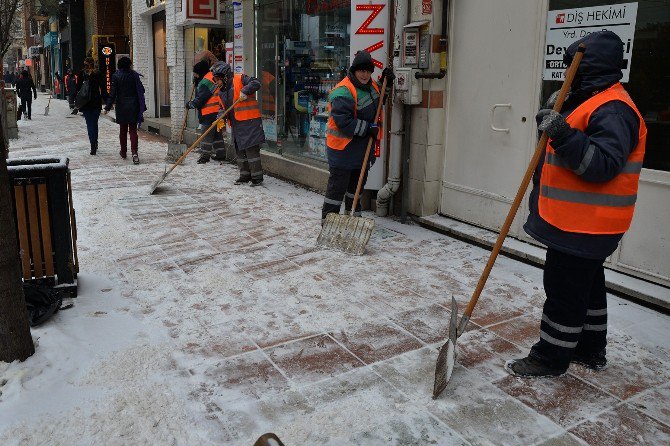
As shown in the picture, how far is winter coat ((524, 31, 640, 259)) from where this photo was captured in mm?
2887

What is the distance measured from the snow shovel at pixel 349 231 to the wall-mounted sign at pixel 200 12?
6778mm

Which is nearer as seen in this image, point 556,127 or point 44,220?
point 556,127

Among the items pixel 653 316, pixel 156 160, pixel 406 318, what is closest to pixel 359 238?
→ pixel 406 318

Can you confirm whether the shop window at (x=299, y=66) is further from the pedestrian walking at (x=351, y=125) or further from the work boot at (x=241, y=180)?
the pedestrian walking at (x=351, y=125)

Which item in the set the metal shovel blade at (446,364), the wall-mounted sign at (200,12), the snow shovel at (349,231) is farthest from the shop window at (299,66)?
the metal shovel blade at (446,364)

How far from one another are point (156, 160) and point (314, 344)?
8.29 metres

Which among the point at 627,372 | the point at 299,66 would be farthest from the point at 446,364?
the point at 299,66

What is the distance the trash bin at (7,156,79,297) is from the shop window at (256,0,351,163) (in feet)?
14.6

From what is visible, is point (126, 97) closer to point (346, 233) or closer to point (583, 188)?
point (346, 233)

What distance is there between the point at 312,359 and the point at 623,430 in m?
1.67

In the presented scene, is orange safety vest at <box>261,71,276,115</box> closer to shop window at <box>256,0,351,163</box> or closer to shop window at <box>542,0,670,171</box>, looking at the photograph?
shop window at <box>256,0,351,163</box>

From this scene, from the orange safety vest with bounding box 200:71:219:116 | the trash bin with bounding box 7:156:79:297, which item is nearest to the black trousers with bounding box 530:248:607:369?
the trash bin with bounding box 7:156:79:297

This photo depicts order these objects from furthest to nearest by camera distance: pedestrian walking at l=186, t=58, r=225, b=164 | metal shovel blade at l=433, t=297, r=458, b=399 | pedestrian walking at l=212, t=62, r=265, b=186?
pedestrian walking at l=186, t=58, r=225, b=164 < pedestrian walking at l=212, t=62, r=265, b=186 < metal shovel blade at l=433, t=297, r=458, b=399

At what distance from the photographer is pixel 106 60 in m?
24.2
